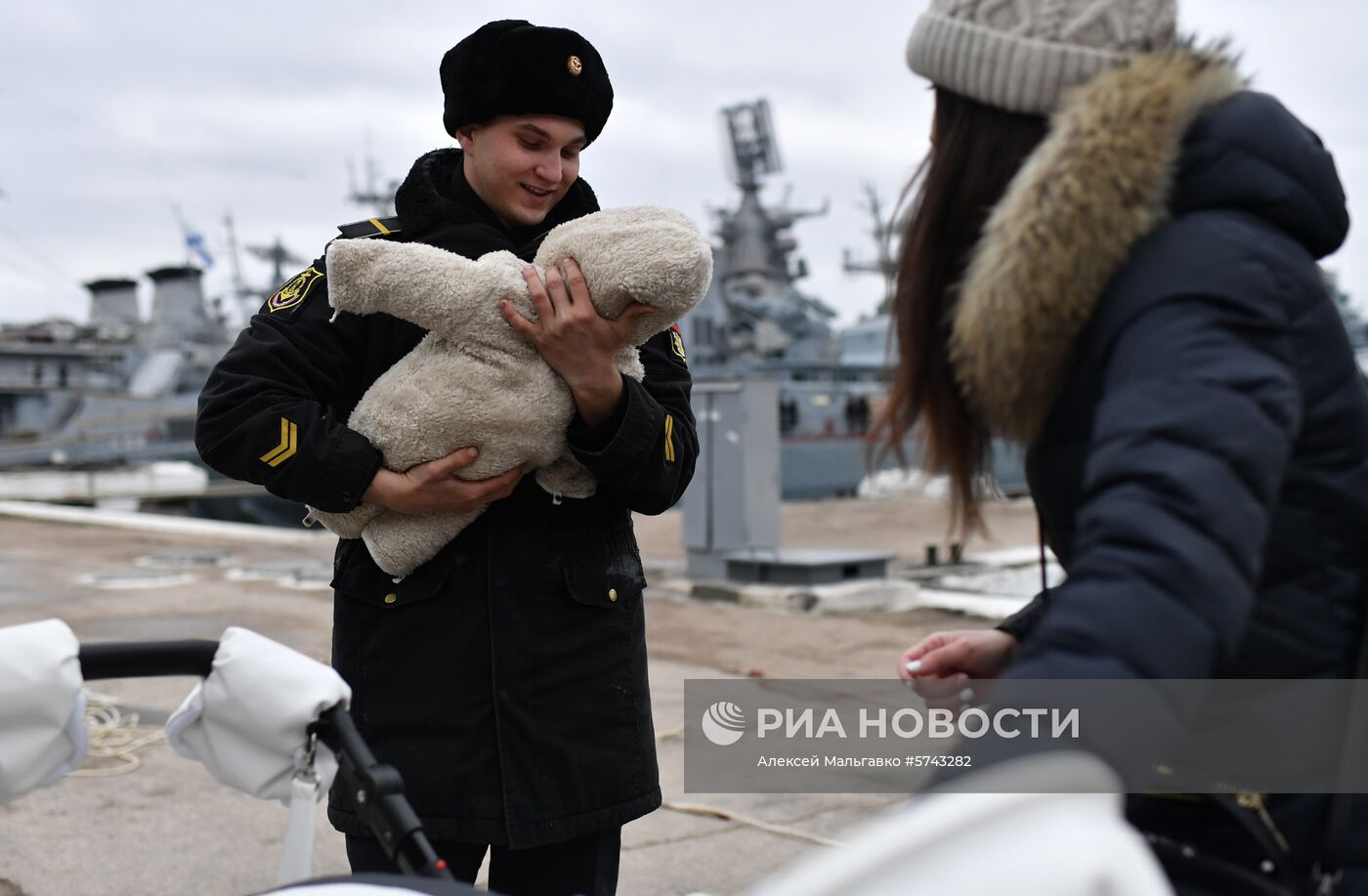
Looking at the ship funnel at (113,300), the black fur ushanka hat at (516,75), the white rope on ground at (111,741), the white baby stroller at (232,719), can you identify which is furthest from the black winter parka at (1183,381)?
the ship funnel at (113,300)

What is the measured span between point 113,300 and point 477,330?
193ft

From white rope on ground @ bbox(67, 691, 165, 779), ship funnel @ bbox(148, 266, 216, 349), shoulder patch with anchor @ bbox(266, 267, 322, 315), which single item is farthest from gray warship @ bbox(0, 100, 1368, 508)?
shoulder patch with anchor @ bbox(266, 267, 322, 315)

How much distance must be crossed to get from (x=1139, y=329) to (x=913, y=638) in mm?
7398

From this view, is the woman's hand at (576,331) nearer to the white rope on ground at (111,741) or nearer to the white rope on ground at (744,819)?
the white rope on ground at (744,819)

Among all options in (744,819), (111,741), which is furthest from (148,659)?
(111,741)

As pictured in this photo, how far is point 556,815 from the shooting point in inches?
85.6

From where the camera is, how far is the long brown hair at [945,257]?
135 cm

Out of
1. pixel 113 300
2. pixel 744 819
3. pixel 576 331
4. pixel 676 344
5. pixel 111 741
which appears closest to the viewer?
pixel 576 331

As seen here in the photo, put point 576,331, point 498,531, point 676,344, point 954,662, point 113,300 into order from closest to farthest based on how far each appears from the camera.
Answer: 1. point 954,662
2. point 576,331
3. point 498,531
4. point 676,344
5. point 113,300

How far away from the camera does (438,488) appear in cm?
215

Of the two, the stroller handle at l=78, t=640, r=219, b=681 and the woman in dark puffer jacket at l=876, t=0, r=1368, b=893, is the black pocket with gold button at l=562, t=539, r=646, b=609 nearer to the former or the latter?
the stroller handle at l=78, t=640, r=219, b=681

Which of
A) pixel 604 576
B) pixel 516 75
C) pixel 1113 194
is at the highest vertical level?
pixel 516 75

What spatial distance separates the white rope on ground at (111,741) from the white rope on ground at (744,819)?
6.74 feet

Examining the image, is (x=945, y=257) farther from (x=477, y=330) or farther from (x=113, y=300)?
(x=113, y=300)
